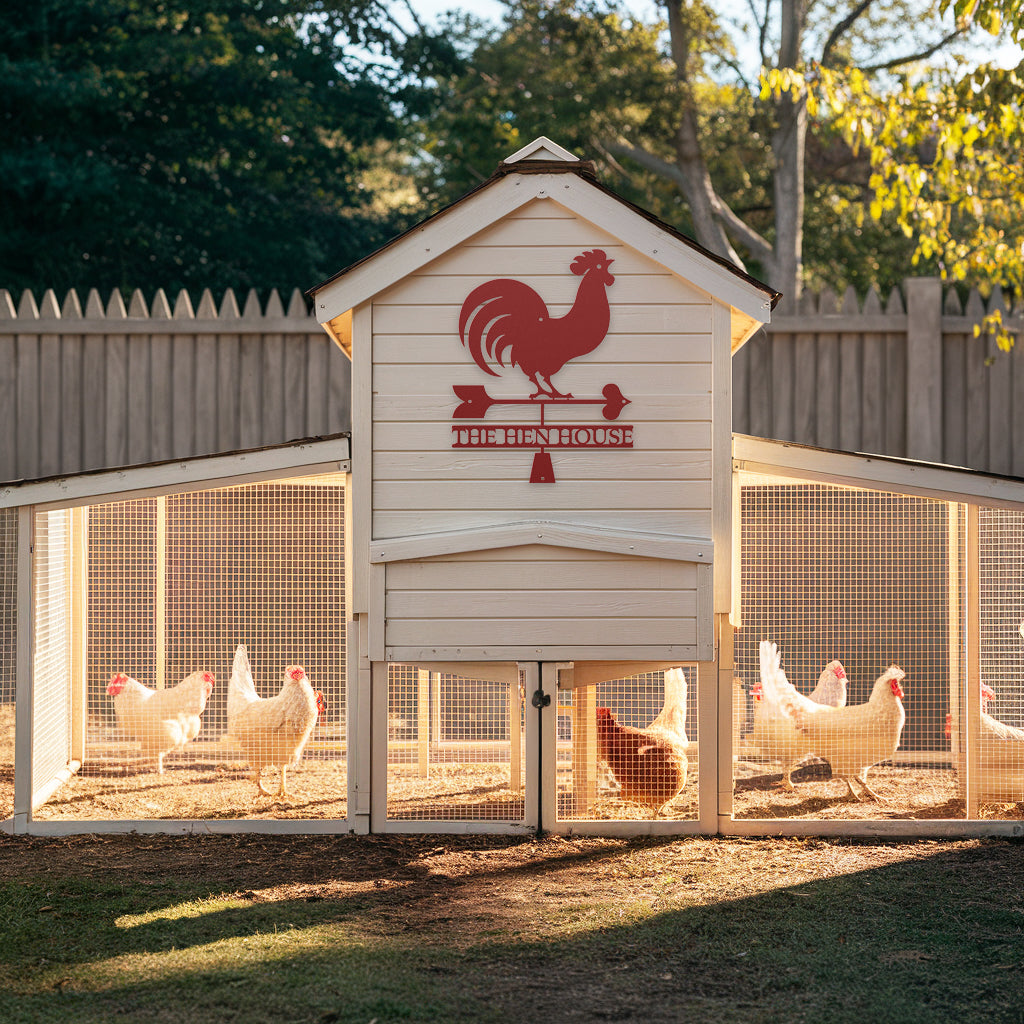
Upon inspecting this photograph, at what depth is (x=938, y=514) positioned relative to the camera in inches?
254

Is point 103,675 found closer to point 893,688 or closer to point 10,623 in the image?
point 10,623

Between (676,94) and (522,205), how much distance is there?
26.0 feet

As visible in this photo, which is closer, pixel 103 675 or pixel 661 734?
pixel 661 734

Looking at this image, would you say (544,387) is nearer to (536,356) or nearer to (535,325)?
(536,356)

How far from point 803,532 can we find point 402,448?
230cm

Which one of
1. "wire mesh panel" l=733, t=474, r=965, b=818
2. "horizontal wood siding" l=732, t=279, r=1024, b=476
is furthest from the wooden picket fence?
"wire mesh panel" l=733, t=474, r=965, b=818

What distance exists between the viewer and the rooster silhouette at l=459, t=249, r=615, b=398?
18.8 ft

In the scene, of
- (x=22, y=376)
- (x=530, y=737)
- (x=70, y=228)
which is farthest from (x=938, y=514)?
(x=70, y=228)

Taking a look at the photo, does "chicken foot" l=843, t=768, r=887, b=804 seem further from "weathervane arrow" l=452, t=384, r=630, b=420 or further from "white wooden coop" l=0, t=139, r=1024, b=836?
"weathervane arrow" l=452, t=384, r=630, b=420

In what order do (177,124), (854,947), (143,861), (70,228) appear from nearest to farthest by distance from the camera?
1. (854,947)
2. (143,861)
3. (70,228)
4. (177,124)

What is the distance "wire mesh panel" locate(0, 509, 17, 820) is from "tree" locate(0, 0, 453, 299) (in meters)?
6.38

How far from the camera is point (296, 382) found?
856 cm

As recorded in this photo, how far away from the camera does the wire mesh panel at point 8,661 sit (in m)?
7.19

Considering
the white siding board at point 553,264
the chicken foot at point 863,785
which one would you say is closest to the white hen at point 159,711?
the white siding board at point 553,264
